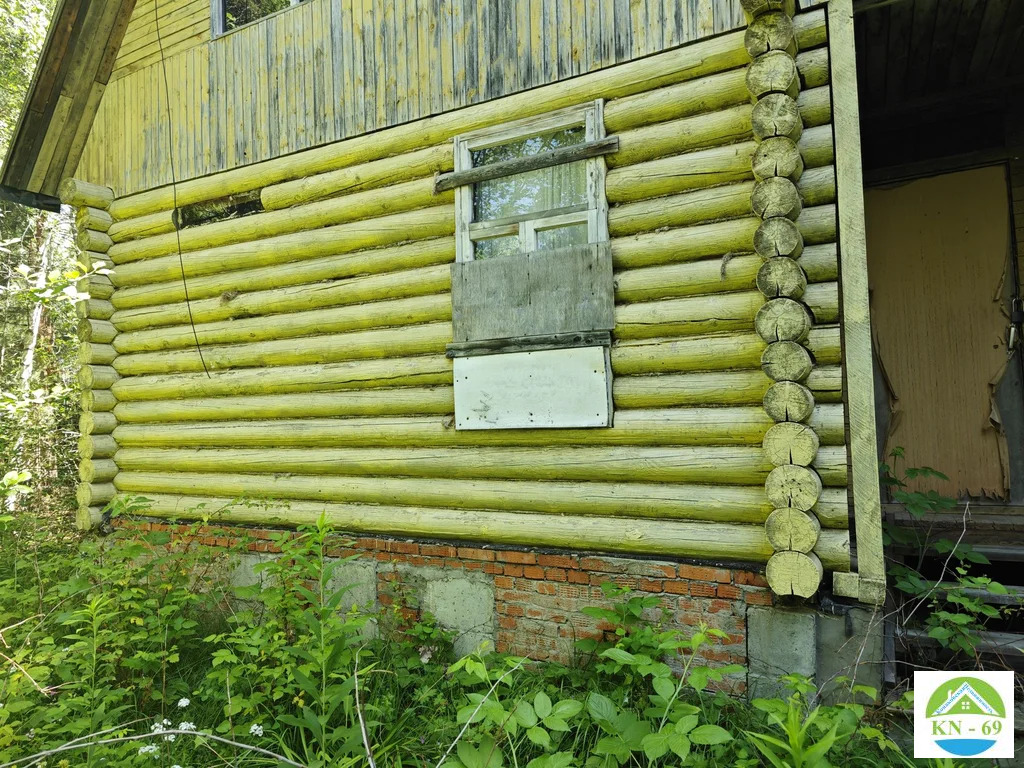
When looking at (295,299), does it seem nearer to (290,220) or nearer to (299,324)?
(299,324)

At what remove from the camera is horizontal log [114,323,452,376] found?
536 centimetres

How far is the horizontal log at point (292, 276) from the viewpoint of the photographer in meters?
5.44

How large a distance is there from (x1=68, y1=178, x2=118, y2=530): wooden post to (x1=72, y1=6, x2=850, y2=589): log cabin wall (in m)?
0.04

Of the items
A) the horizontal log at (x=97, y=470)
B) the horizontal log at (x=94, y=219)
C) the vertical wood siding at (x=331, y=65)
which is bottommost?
the horizontal log at (x=97, y=470)

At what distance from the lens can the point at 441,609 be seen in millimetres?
5055

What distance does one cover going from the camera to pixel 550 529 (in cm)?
468

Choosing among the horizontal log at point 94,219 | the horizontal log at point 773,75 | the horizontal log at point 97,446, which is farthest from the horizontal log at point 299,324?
the horizontal log at point 773,75

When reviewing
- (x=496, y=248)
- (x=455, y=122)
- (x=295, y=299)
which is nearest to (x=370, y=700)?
(x=496, y=248)

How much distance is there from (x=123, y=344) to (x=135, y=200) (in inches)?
65.4

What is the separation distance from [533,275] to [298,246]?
260cm

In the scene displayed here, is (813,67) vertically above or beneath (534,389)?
above

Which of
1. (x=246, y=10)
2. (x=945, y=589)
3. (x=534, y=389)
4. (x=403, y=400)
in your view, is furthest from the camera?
(x=246, y=10)

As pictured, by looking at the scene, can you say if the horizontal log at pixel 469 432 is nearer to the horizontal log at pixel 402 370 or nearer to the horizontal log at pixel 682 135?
the horizontal log at pixel 402 370

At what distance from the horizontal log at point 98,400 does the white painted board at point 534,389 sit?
4.69 metres
